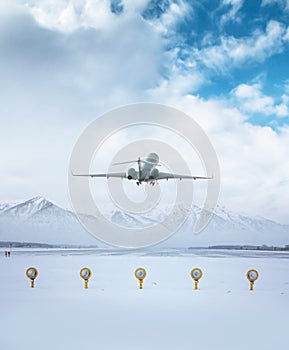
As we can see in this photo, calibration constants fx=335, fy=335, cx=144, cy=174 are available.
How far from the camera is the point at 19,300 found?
13.0 meters

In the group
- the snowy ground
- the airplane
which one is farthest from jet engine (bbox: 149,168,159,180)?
the snowy ground

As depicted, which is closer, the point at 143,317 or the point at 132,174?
the point at 143,317

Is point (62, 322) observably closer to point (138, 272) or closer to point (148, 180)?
point (138, 272)

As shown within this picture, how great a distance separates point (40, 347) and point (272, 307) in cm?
836

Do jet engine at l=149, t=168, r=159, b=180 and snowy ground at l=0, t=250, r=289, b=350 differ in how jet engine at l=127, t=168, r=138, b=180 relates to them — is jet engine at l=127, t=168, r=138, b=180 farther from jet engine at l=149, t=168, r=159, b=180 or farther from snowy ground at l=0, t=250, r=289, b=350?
snowy ground at l=0, t=250, r=289, b=350

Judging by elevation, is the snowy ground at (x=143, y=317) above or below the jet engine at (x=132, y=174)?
below

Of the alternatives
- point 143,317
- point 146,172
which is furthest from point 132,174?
point 143,317

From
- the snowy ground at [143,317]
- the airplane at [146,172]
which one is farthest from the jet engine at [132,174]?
the snowy ground at [143,317]

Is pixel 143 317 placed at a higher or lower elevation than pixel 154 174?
lower

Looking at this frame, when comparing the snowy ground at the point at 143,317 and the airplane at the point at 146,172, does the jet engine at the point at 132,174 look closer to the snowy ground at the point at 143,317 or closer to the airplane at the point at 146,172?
the airplane at the point at 146,172

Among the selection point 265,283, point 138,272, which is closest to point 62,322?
point 138,272

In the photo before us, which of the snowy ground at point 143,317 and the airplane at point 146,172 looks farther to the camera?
the airplane at point 146,172

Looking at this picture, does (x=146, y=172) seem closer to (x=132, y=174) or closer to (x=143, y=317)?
(x=132, y=174)

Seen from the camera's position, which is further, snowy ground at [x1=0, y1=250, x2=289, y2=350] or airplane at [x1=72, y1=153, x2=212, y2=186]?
airplane at [x1=72, y1=153, x2=212, y2=186]
